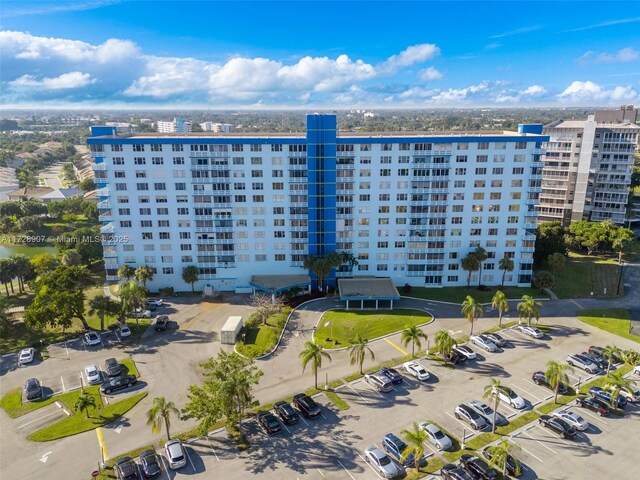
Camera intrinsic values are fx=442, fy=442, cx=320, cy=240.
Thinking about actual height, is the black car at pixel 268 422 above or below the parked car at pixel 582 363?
below

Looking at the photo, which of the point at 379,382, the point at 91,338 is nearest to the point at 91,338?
the point at 91,338

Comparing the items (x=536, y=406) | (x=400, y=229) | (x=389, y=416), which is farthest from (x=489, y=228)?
(x=389, y=416)

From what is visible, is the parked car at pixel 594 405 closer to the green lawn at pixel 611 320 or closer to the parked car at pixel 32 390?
the green lawn at pixel 611 320

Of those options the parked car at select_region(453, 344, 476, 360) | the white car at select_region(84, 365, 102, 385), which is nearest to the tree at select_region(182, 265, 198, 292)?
the white car at select_region(84, 365, 102, 385)

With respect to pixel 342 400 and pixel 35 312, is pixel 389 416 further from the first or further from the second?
pixel 35 312

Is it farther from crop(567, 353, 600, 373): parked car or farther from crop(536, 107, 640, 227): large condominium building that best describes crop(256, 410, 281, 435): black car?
crop(536, 107, 640, 227): large condominium building

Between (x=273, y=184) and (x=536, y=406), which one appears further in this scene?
(x=273, y=184)

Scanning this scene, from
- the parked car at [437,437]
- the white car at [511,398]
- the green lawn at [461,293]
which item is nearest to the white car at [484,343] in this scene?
the white car at [511,398]
